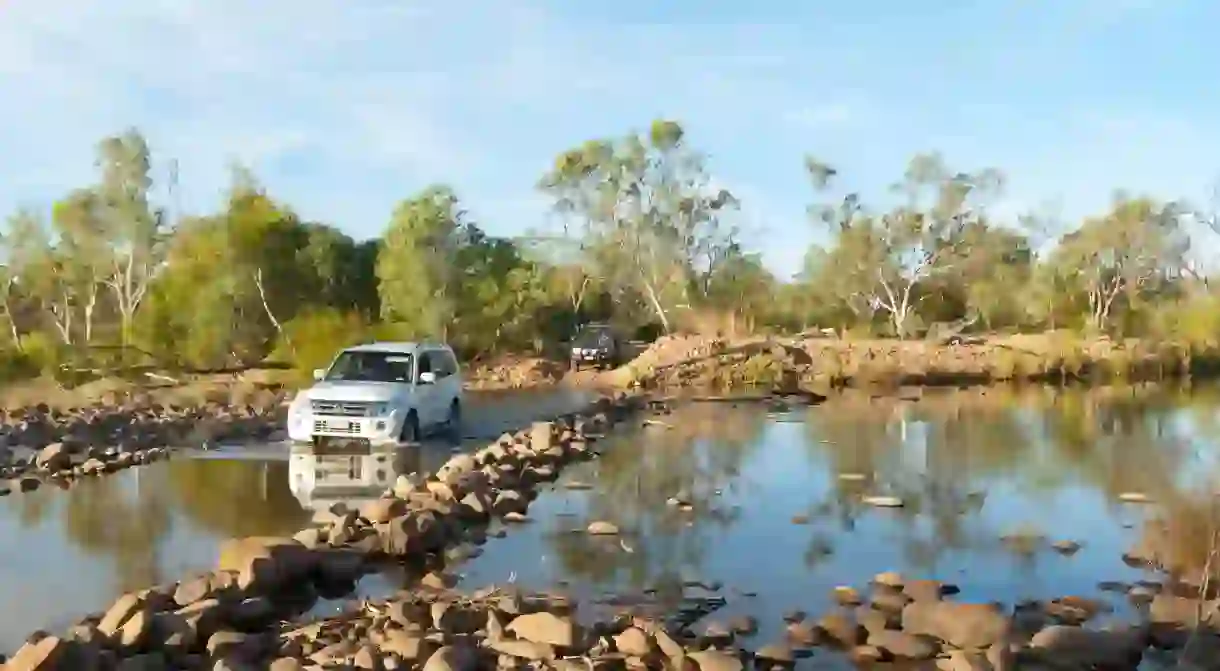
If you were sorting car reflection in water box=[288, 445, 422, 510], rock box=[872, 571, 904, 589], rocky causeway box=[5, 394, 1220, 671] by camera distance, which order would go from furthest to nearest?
car reflection in water box=[288, 445, 422, 510] → rock box=[872, 571, 904, 589] → rocky causeway box=[5, 394, 1220, 671]

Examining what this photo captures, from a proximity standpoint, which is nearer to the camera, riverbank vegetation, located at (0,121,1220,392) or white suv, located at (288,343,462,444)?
white suv, located at (288,343,462,444)

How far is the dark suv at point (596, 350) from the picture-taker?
4612 centimetres

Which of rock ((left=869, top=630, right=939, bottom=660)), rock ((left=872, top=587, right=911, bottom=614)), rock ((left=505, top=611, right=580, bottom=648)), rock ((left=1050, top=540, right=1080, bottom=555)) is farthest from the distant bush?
rock ((left=869, top=630, right=939, bottom=660))

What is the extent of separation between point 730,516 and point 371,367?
825cm

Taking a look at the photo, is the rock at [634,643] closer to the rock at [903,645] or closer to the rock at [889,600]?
the rock at [903,645]

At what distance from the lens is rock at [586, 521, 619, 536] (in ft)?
40.1

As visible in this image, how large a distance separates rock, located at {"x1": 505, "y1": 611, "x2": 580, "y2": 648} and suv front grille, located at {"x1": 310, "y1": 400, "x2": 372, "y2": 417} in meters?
10.7

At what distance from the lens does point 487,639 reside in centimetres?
796

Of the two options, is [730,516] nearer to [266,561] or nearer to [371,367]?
[266,561]

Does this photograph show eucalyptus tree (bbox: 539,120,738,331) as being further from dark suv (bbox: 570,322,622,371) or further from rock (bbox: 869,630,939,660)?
rock (bbox: 869,630,939,660)

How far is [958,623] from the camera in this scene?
8.26 m

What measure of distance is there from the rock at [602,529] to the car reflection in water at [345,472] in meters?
2.65

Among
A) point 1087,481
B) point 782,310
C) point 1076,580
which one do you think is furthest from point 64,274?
point 1076,580

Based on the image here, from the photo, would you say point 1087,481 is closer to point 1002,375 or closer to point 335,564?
point 335,564
